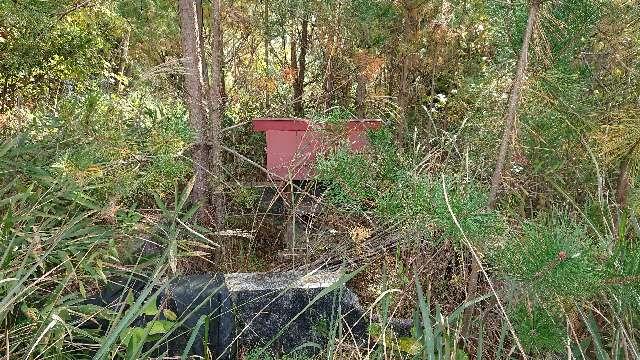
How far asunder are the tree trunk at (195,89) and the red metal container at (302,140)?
252 millimetres

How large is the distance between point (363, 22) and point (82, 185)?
61.3 inches

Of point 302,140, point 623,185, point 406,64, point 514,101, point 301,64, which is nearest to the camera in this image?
point 514,101

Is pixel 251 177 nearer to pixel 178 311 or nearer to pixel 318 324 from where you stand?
pixel 178 311

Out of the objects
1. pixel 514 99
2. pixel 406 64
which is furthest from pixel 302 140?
pixel 406 64

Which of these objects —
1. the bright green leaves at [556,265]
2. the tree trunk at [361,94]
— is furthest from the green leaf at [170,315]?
the tree trunk at [361,94]

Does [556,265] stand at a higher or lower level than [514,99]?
lower

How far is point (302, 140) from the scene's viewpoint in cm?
211

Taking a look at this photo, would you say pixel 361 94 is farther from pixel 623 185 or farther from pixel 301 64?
pixel 623 185

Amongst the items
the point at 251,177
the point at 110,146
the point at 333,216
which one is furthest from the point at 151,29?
the point at 333,216

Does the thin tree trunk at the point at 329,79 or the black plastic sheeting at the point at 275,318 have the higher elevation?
the thin tree trunk at the point at 329,79

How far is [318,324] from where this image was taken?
1513 millimetres

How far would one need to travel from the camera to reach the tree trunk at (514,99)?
3.98ft

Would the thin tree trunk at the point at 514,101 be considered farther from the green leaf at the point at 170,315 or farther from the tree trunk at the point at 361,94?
the tree trunk at the point at 361,94

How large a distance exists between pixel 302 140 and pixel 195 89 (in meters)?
0.41
